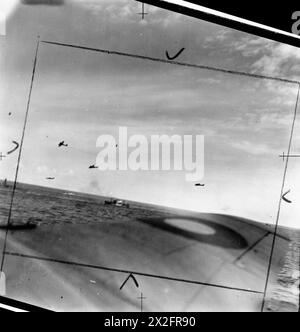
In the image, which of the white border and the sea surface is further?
the sea surface

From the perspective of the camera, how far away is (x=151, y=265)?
148 inches

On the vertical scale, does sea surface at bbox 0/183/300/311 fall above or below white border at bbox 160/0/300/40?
below

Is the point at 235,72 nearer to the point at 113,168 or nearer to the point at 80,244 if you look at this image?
the point at 113,168

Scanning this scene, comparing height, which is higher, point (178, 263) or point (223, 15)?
point (223, 15)

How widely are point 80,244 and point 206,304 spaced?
10.7ft

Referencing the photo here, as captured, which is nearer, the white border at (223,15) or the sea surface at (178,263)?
the white border at (223,15)

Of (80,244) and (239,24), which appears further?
(80,244)

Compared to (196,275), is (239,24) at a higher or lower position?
higher

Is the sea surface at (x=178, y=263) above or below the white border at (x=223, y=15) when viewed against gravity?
below

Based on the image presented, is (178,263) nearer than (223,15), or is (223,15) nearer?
(223,15)
